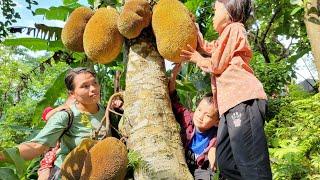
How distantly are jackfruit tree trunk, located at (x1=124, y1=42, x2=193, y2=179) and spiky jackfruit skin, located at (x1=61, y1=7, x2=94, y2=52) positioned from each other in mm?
390

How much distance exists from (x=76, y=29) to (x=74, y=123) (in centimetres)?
49

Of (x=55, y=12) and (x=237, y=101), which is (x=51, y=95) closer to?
(x=55, y=12)

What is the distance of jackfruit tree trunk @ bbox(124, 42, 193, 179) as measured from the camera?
5.50 ft

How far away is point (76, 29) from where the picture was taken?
7.41 ft

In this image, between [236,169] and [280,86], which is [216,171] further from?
[280,86]

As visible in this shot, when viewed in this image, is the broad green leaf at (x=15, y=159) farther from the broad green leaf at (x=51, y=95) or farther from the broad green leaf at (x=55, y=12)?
the broad green leaf at (x=55, y=12)

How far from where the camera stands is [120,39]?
2.09 m

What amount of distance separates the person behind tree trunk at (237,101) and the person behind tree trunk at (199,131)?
0.13 m

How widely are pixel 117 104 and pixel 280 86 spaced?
329cm

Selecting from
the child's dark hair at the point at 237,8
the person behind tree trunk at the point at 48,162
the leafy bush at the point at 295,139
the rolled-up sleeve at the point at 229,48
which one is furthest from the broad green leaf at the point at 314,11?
the person behind tree trunk at the point at 48,162

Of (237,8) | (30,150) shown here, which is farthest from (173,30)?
(30,150)

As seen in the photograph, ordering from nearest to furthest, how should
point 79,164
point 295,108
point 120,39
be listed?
point 79,164 → point 120,39 → point 295,108

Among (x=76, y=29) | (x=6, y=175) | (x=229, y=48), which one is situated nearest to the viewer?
(x=6, y=175)

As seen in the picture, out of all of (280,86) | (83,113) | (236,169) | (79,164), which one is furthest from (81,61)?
(280,86)
